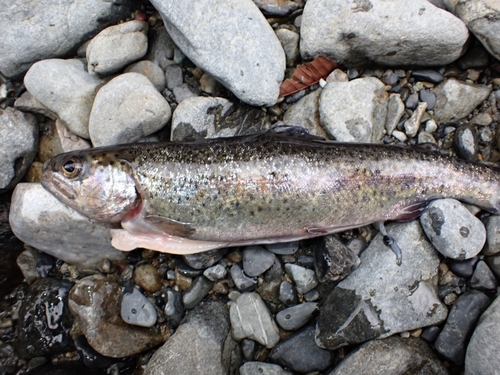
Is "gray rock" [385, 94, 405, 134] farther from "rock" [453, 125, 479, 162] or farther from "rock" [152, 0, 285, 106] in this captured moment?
"rock" [152, 0, 285, 106]

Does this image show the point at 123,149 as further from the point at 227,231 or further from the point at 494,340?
the point at 494,340

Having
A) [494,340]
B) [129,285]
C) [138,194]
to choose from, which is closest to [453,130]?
[494,340]

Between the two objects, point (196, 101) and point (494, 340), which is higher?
point (196, 101)

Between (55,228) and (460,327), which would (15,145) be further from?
(460,327)

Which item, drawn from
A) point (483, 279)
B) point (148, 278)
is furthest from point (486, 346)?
point (148, 278)

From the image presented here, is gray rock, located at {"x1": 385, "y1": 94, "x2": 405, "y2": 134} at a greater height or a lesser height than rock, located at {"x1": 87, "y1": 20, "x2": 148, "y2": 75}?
lesser

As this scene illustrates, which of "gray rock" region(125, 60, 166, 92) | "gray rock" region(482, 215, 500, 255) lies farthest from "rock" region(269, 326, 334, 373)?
"gray rock" region(125, 60, 166, 92)

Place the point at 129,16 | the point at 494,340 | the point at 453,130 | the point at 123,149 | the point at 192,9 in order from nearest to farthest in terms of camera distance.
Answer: the point at 494,340 < the point at 123,149 < the point at 192,9 < the point at 453,130 < the point at 129,16
